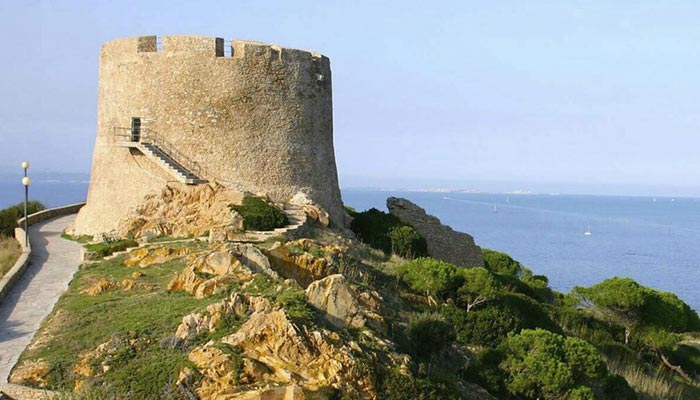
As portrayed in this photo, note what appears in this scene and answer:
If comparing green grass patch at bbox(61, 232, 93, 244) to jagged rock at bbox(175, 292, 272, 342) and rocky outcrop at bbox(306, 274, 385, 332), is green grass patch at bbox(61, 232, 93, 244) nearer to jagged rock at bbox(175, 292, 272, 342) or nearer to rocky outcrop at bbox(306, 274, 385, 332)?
jagged rock at bbox(175, 292, 272, 342)

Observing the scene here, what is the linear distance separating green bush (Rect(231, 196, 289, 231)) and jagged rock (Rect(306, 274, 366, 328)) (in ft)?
28.9

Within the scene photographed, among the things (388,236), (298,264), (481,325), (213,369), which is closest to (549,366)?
(481,325)

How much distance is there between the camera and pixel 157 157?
24719 millimetres

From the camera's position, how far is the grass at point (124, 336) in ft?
36.0

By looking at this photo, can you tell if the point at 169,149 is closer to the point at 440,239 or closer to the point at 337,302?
the point at 337,302

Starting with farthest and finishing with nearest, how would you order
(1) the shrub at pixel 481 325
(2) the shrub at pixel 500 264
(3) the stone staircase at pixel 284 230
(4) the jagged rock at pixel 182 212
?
(2) the shrub at pixel 500 264 < (4) the jagged rock at pixel 182 212 < (3) the stone staircase at pixel 284 230 < (1) the shrub at pixel 481 325

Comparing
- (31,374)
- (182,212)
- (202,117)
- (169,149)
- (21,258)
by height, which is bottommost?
(31,374)

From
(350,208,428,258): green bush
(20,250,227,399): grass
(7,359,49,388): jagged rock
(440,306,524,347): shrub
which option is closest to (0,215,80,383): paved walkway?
(7,359,49,388): jagged rock

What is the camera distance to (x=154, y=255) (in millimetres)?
18797

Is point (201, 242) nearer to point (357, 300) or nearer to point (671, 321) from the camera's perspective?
point (357, 300)

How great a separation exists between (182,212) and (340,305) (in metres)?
11.5

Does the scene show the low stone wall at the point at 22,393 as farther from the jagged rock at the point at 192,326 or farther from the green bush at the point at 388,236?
the green bush at the point at 388,236

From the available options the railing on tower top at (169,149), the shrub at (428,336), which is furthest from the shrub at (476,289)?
the railing on tower top at (169,149)

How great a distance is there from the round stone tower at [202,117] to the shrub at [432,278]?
17.7ft
